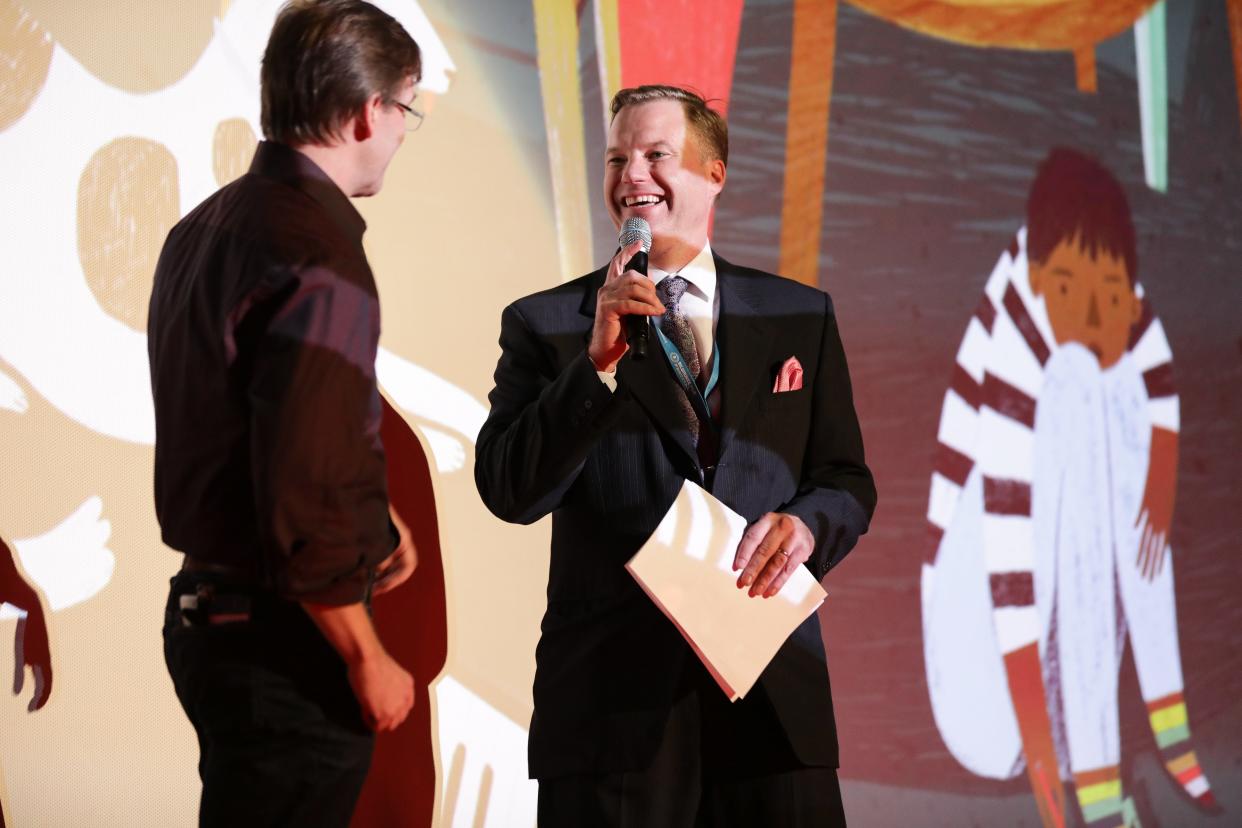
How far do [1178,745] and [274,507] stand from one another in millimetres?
2927

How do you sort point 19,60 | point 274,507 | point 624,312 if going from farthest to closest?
point 19,60 < point 624,312 < point 274,507

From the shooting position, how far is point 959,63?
3.22 m

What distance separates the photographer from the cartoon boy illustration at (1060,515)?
3.11 m

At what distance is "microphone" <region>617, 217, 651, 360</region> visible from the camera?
154 centimetres

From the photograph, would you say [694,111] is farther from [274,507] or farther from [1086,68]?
[1086,68]

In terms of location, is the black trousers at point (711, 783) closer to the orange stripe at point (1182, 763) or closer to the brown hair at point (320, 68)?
the brown hair at point (320, 68)

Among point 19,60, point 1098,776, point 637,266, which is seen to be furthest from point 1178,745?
point 19,60

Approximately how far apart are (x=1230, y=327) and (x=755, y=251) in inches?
59.5

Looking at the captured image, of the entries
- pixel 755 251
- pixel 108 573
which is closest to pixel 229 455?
pixel 108 573

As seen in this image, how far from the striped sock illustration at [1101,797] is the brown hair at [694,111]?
6.78 ft

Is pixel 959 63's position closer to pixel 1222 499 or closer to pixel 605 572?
pixel 1222 499

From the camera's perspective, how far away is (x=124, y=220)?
88.9 inches

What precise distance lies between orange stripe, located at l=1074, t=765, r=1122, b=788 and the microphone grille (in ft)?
7.01

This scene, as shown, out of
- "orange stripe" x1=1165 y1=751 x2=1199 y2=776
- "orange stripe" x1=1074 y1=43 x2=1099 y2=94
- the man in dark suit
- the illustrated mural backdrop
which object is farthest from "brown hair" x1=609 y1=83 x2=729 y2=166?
"orange stripe" x1=1165 y1=751 x2=1199 y2=776
